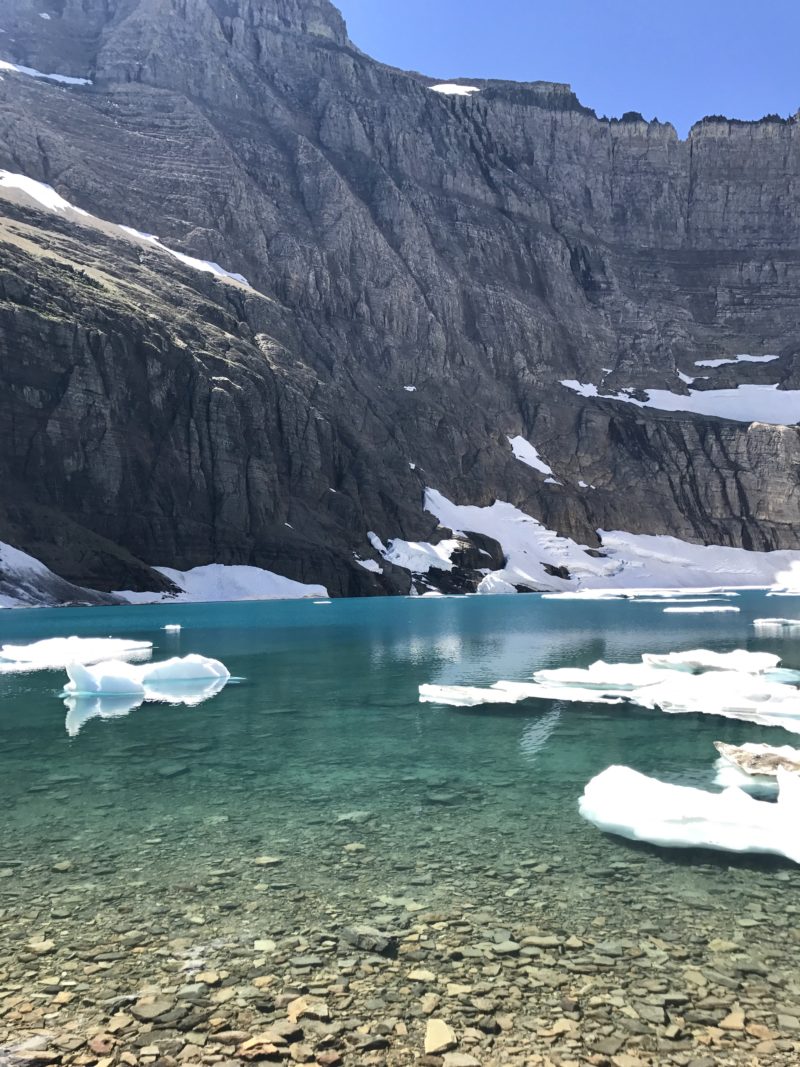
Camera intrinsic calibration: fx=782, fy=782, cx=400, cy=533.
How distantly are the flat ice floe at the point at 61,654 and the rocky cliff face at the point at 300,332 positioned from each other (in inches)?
2028

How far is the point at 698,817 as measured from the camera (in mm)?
12820

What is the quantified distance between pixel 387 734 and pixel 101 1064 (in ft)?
50.6

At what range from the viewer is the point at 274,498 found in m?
111

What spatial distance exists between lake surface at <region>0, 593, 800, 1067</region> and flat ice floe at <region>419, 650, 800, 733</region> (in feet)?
6.55

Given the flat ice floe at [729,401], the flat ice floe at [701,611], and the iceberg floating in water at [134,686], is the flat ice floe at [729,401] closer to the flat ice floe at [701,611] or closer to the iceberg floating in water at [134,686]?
the flat ice floe at [701,611]

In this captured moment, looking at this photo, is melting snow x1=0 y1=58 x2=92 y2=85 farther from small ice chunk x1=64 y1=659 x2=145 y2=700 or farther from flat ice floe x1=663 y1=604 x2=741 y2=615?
small ice chunk x1=64 y1=659 x2=145 y2=700

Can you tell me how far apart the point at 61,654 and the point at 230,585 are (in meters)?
61.7

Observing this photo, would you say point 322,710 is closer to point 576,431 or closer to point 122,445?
point 122,445

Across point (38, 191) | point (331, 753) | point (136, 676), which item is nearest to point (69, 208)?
point (38, 191)

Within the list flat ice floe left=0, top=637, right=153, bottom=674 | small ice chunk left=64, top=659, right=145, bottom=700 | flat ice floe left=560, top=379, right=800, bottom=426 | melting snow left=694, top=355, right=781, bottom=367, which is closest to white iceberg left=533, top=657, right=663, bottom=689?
small ice chunk left=64, top=659, right=145, bottom=700

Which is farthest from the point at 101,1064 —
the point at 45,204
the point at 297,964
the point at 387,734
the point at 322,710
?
the point at 45,204

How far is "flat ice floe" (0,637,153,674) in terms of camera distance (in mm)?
38219

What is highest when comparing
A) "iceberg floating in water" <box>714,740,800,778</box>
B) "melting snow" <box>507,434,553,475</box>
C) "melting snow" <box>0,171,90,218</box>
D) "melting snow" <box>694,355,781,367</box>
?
"melting snow" <box>0,171,90,218</box>

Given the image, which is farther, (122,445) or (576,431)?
(576,431)
